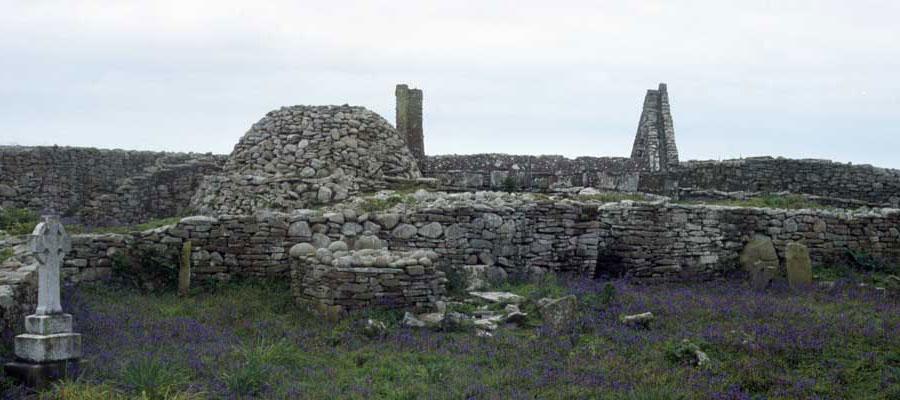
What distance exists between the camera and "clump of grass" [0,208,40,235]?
16.3 m

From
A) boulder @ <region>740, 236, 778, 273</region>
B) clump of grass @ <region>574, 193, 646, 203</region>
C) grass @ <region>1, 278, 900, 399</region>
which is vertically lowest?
grass @ <region>1, 278, 900, 399</region>

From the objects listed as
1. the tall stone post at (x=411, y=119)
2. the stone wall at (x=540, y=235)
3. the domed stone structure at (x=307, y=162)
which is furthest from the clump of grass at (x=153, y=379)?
the tall stone post at (x=411, y=119)

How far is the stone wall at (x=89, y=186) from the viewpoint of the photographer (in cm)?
2362

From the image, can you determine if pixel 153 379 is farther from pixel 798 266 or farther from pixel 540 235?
pixel 798 266

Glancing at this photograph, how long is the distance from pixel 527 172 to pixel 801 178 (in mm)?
8179

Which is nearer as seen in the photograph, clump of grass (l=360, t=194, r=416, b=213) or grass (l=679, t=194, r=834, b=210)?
clump of grass (l=360, t=194, r=416, b=213)

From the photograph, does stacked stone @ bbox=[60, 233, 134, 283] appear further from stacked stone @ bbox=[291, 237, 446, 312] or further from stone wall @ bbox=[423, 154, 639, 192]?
stone wall @ bbox=[423, 154, 639, 192]

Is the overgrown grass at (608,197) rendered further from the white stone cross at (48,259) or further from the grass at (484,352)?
the white stone cross at (48,259)

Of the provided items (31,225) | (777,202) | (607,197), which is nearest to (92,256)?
(31,225)

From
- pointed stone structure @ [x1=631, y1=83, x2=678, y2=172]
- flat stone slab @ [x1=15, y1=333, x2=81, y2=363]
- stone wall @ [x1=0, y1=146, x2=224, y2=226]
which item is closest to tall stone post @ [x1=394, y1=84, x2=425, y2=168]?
stone wall @ [x1=0, y1=146, x2=224, y2=226]

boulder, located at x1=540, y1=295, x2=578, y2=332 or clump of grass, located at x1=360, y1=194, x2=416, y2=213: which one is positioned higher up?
clump of grass, located at x1=360, y1=194, x2=416, y2=213

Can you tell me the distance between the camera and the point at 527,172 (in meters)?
21.8

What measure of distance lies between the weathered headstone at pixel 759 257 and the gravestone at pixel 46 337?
12.5 metres

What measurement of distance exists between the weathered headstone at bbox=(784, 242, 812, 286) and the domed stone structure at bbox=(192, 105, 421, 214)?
320 inches
